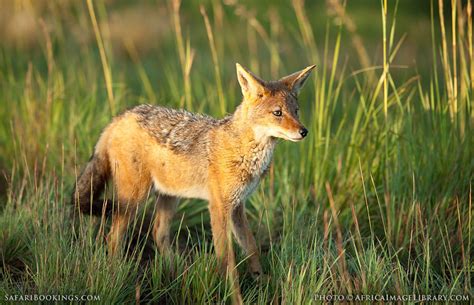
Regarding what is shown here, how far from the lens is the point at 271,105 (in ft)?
19.4

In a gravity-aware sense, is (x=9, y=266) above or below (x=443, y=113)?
below

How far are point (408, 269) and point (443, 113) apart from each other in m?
1.90

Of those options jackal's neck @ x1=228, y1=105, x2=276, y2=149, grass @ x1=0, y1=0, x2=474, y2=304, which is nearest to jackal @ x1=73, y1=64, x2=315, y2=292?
jackal's neck @ x1=228, y1=105, x2=276, y2=149

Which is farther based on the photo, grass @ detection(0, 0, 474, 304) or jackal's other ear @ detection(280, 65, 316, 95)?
jackal's other ear @ detection(280, 65, 316, 95)

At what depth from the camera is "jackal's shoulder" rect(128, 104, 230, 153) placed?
20.8ft

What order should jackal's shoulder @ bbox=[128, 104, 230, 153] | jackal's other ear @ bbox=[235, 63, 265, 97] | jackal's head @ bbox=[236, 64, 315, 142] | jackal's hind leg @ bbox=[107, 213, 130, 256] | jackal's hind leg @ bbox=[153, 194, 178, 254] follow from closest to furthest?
jackal's head @ bbox=[236, 64, 315, 142], jackal's other ear @ bbox=[235, 63, 265, 97], jackal's hind leg @ bbox=[107, 213, 130, 256], jackal's shoulder @ bbox=[128, 104, 230, 153], jackal's hind leg @ bbox=[153, 194, 178, 254]

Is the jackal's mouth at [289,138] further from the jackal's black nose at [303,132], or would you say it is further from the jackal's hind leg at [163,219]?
the jackal's hind leg at [163,219]

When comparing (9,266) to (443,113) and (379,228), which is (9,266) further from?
(443,113)

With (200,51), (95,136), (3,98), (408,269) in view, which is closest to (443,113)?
(408,269)

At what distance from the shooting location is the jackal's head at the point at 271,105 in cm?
582

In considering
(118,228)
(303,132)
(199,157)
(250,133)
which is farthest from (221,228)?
(303,132)

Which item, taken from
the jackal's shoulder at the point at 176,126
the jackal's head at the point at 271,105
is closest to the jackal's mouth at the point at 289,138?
the jackal's head at the point at 271,105

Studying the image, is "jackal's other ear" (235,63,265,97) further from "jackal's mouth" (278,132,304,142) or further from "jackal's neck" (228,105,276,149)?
"jackal's mouth" (278,132,304,142)

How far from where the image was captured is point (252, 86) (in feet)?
19.8
